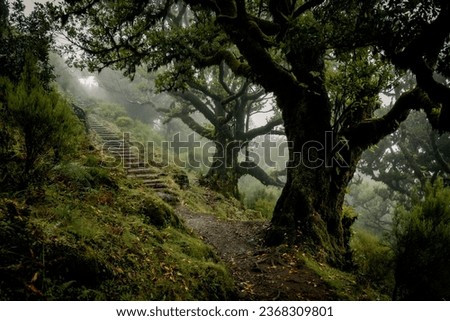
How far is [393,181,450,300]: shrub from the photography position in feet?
14.8

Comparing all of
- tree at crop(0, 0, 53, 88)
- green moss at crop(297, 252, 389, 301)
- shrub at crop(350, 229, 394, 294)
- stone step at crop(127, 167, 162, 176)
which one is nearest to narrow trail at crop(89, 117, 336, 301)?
green moss at crop(297, 252, 389, 301)

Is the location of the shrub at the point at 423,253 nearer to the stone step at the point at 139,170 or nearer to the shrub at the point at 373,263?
the shrub at the point at 373,263

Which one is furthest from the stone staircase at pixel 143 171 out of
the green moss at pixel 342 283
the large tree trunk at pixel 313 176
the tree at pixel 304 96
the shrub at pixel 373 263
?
the shrub at pixel 373 263

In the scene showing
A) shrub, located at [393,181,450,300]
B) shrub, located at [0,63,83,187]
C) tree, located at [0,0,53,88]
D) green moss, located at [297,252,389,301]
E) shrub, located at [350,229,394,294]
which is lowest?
shrub, located at [350,229,394,294]

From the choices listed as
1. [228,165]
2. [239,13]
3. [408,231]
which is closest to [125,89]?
[228,165]

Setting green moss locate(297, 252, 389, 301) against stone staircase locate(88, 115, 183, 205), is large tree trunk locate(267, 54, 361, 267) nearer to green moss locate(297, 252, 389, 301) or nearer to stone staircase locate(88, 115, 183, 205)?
green moss locate(297, 252, 389, 301)

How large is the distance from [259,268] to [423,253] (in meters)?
2.60

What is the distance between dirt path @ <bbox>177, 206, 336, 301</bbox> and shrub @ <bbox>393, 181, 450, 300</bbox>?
1.27 metres

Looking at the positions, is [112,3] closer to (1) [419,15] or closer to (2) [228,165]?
(1) [419,15]

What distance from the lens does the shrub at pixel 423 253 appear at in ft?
14.8

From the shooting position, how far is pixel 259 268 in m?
5.38

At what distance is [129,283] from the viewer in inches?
124

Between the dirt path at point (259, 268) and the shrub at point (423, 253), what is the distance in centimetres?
127

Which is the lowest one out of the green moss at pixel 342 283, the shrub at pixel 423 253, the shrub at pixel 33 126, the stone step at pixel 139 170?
the green moss at pixel 342 283
